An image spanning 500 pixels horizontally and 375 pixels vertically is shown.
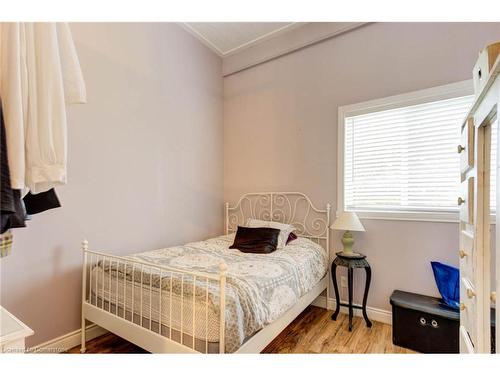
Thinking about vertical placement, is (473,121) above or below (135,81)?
below

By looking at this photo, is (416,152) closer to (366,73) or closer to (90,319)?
(366,73)

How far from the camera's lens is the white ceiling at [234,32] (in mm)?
2922

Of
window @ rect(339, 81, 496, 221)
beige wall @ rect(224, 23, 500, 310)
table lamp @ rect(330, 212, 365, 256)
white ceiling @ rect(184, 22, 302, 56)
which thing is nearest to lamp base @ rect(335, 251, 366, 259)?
table lamp @ rect(330, 212, 365, 256)

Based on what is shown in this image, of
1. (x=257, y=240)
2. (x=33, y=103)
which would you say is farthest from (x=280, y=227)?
(x=33, y=103)

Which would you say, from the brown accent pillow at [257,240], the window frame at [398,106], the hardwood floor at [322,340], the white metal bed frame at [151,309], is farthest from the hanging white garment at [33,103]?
the window frame at [398,106]

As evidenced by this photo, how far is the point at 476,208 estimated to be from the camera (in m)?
0.94

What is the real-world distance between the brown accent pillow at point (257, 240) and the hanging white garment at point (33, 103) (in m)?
1.90

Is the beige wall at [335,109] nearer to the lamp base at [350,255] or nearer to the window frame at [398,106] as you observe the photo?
the window frame at [398,106]

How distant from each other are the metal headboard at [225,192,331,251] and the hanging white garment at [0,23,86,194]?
96.2 inches

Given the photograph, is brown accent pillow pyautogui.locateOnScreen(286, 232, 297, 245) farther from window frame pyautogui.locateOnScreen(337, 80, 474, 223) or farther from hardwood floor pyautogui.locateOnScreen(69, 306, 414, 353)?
hardwood floor pyautogui.locateOnScreen(69, 306, 414, 353)

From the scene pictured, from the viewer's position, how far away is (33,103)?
2.40 ft

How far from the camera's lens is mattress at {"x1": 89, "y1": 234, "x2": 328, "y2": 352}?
1.34 metres

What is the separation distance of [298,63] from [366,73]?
798mm
